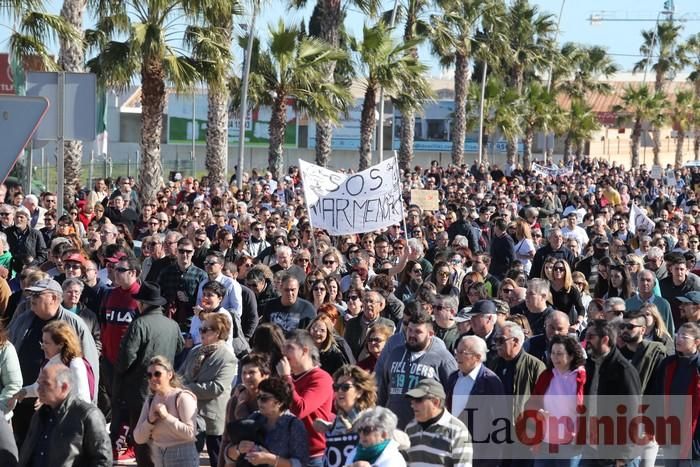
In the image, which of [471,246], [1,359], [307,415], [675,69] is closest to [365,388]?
[307,415]

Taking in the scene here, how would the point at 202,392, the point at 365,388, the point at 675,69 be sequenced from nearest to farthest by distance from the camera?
1. the point at 365,388
2. the point at 202,392
3. the point at 675,69

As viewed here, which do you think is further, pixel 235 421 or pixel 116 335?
pixel 116 335

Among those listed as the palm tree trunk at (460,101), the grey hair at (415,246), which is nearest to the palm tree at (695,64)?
the palm tree trunk at (460,101)

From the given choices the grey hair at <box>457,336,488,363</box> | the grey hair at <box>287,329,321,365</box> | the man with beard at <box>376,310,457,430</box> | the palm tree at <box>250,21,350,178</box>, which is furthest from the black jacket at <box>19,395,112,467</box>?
the palm tree at <box>250,21,350,178</box>

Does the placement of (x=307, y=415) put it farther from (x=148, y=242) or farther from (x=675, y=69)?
(x=675, y=69)

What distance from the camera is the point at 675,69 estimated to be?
8756 cm

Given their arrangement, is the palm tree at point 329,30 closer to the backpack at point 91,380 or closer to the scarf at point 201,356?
the scarf at point 201,356

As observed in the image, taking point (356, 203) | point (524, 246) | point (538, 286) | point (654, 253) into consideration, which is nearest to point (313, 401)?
point (538, 286)

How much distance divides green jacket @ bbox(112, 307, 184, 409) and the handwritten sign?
1319 cm

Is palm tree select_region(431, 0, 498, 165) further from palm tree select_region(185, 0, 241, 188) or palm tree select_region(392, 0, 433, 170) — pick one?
palm tree select_region(185, 0, 241, 188)

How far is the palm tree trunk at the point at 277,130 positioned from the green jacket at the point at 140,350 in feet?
70.6

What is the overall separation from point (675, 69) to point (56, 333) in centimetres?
8409

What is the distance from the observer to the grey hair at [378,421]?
6180 mm

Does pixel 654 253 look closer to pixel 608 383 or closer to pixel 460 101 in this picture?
pixel 608 383
